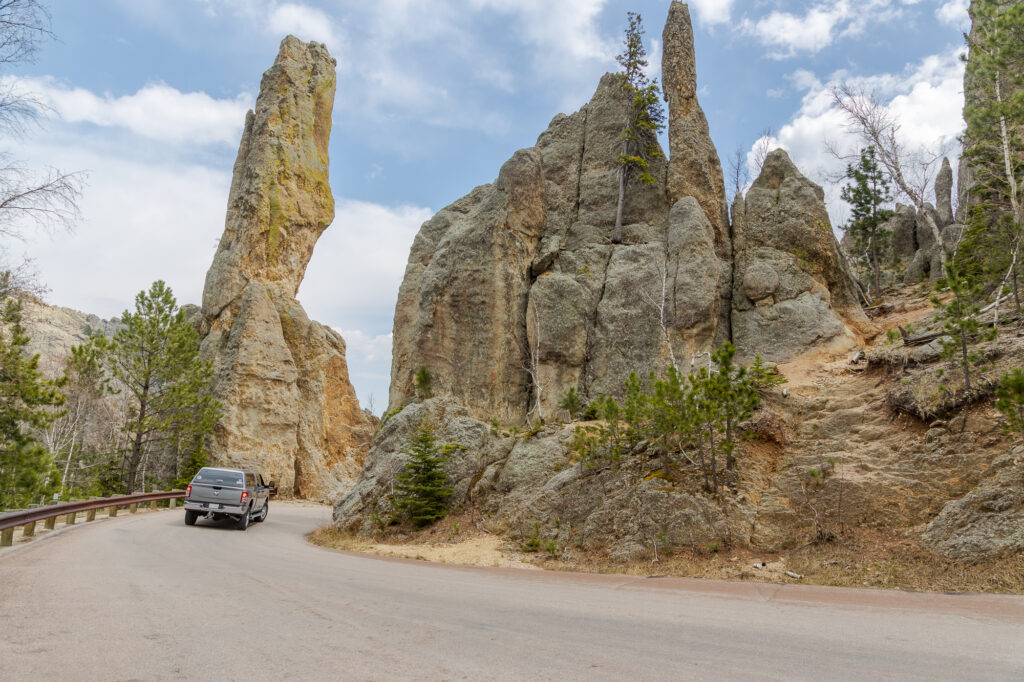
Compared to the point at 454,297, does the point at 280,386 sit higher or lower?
lower

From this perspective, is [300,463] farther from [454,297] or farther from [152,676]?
[152,676]

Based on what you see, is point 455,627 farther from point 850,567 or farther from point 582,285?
point 582,285

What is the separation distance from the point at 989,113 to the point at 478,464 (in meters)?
20.8

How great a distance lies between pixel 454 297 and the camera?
28438 millimetres

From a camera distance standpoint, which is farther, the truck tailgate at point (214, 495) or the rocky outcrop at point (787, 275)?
the rocky outcrop at point (787, 275)

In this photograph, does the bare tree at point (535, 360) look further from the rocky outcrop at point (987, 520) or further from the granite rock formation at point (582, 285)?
the rocky outcrop at point (987, 520)

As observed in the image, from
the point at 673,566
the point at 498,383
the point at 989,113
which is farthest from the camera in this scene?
the point at 498,383

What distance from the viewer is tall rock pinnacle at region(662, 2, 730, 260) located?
30.6 meters

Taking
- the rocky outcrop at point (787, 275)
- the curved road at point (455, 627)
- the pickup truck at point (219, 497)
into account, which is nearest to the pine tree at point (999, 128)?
the rocky outcrop at point (787, 275)

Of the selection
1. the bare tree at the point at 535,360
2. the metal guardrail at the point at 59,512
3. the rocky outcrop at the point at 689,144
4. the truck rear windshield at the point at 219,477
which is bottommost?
the metal guardrail at the point at 59,512

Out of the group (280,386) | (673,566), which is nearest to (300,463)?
(280,386)

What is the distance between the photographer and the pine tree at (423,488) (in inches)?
714

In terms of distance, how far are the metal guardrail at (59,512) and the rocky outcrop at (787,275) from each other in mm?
25465

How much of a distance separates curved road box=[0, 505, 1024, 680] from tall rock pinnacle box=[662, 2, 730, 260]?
23.8 meters
